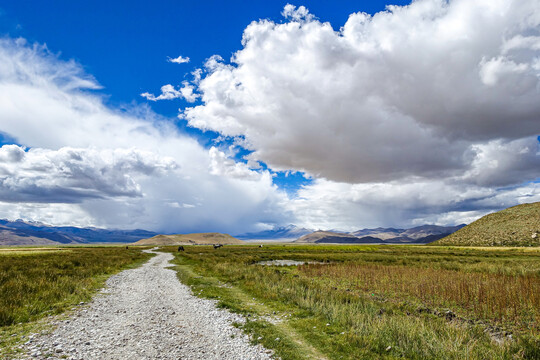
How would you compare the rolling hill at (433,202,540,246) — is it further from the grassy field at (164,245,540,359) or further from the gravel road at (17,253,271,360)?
the gravel road at (17,253,271,360)

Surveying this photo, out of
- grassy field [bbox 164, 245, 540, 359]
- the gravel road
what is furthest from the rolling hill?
the gravel road

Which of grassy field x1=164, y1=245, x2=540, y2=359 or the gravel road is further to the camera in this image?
grassy field x1=164, y1=245, x2=540, y2=359

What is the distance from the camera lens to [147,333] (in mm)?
11500

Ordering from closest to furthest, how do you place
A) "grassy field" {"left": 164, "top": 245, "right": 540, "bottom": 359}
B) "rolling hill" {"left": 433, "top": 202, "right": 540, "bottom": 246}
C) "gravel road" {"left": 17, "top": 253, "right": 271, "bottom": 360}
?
1. "gravel road" {"left": 17, "top": 253, "right": 271, "bottom": 360}
2. "grassy field" {"left": 164, "top": 245, "right": 540, "bottom": 359}
3. "rolling hill" {"left": 433, "top": 202, "right": 540, "bottom": 246}

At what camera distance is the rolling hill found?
12556 centimetres

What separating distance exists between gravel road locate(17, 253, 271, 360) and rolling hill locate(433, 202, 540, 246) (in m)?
153

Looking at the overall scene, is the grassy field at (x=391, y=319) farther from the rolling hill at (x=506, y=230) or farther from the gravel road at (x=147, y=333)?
the rolling hill at (x=506, y=230)

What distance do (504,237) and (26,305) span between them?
176546 millimetres

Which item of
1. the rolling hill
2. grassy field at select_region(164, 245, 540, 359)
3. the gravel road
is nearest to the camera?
the gravel road

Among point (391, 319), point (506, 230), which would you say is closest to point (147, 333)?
point (391, 319)

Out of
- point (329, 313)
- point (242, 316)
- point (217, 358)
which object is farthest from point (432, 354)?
point (242, 316)

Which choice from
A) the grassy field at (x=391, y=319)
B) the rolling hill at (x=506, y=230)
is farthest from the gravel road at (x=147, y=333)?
the rolling hill at (x=506, y=230)

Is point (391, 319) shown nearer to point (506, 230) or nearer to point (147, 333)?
point (147, 333)

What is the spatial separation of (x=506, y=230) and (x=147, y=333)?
184 m
